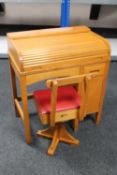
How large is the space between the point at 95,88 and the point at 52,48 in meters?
0.45

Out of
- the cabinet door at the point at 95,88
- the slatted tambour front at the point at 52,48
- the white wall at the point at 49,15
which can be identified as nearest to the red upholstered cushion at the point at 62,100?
the cabinet door at the point at 95,88

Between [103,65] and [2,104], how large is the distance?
1.06 m

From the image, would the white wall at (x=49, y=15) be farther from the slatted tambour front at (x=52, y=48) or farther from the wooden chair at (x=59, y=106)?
the wooden chair at (x=59, y=106)

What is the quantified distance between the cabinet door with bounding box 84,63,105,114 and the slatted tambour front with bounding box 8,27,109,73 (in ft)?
0.28

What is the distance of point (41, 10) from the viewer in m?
3.42

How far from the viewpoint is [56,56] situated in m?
1.21

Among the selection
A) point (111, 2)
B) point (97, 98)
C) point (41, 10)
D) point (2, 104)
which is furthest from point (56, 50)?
point (41, 10)

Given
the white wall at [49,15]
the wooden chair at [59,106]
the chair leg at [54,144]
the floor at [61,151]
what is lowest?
the floor at [61,151]

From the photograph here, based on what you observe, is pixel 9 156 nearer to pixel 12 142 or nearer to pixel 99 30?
pixel 12 142

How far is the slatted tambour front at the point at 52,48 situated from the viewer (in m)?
1.17

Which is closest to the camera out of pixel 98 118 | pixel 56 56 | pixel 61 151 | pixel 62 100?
pixel 56 56

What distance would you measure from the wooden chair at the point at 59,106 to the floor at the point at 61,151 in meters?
0.06

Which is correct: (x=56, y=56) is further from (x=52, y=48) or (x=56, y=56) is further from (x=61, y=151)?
(x=61, y=151)

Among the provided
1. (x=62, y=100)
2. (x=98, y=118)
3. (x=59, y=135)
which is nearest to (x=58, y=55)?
(x=62, y=100)
